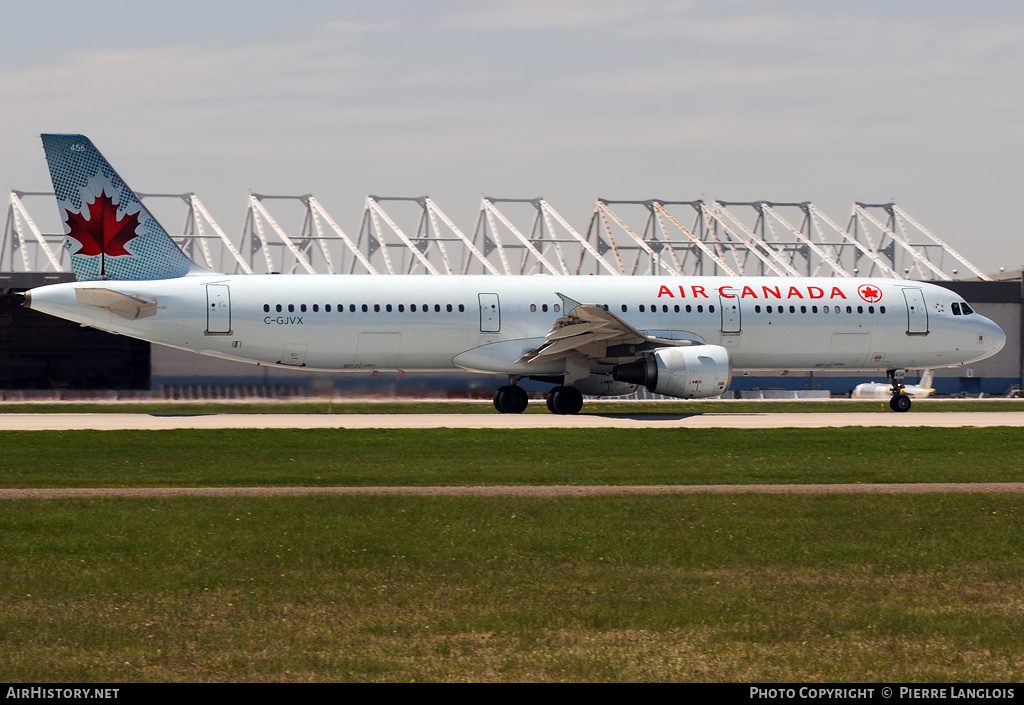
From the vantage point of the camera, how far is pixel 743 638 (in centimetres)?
902

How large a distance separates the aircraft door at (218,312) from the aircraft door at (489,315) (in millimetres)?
7631

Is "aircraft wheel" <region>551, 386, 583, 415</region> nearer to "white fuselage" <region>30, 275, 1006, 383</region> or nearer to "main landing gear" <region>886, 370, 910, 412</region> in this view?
"white fuselage" <region>30, 275, 1006, 383</region>

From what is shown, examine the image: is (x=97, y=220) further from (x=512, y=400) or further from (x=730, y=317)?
(x=730, y=317)

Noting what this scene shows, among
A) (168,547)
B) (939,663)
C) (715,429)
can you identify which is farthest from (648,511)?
(715,429)

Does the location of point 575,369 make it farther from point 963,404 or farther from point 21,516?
point 21,516

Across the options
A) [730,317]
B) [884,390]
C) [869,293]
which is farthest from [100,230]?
[884,390]

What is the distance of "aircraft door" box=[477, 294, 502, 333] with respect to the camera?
121 ft

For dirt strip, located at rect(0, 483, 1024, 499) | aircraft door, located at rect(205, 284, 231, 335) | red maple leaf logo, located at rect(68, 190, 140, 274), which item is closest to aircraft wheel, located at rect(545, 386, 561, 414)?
aircraft door, located at rect(205, 284, 231, 335)

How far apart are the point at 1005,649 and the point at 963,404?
143ft

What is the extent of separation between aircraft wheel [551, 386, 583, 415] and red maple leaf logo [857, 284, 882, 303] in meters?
10.7

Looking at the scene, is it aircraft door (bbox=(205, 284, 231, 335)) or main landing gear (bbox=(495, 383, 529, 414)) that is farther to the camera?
main landing gear (bbox=(495, 383, 529, 414))

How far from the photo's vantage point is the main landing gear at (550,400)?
37.7 meters

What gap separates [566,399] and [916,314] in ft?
42.3

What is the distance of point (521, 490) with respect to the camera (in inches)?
697
